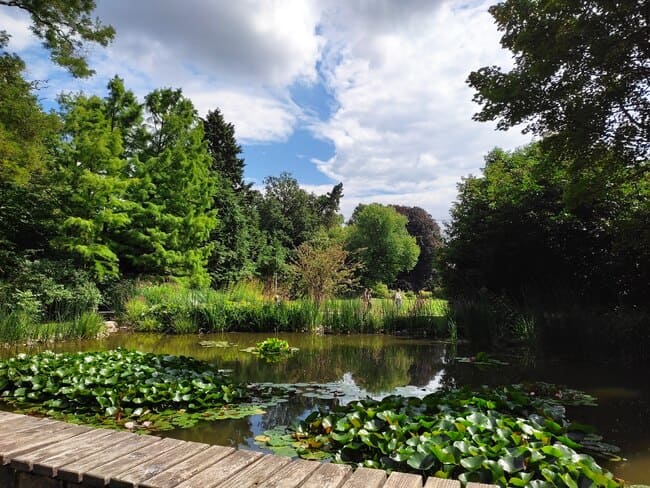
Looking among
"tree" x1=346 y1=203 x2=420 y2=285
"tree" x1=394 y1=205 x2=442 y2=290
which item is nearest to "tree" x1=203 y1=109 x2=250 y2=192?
"tree" x1=346 y1=203 x2=420 y2=285

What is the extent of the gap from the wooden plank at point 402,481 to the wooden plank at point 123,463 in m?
0.90

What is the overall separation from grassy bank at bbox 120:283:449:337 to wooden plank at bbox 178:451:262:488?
8.53 m

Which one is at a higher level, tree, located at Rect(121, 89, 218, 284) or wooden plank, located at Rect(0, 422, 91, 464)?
tree, located at Rect(121, 89, 218, 284)

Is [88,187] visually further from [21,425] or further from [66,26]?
[21,425]

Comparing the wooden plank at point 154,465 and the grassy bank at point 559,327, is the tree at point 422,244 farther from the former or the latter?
the wooden plank at point 154,465

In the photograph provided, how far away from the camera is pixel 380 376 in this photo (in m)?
5.74

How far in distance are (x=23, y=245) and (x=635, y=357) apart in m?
14.1

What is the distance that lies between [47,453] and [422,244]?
34.3 metres

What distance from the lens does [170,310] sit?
10195 mm

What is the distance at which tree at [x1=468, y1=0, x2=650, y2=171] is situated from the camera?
5555 mm

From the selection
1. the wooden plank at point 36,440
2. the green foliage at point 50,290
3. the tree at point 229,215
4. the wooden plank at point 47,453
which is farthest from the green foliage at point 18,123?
the wooden plank at point 47,453

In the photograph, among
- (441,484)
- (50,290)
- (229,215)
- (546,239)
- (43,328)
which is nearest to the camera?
(441,484)

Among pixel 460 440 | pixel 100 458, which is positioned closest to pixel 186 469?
pixel 100 458

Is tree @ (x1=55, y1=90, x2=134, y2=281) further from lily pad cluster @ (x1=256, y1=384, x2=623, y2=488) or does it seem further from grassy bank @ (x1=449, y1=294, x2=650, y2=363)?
lily pad cluster @ (x1=256, y1=384, x2=623, y2=488)
